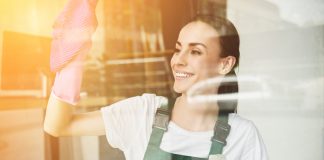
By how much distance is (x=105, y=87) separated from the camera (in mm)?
2020

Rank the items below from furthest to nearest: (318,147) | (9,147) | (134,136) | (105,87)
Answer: (9,147) → (105,87) → (134,136) → (318,147)

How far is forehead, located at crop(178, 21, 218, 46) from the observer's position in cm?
179

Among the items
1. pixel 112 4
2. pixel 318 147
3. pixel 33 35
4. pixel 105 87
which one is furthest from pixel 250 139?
pixel 33 35

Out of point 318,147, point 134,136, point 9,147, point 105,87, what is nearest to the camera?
point 318,147

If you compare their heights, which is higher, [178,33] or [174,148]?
[178,33]

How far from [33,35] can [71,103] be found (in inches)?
15.4

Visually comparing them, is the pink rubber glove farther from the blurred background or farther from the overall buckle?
the overall buckle

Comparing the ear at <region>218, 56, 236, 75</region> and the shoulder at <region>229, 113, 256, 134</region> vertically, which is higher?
the ear at <region>218, 56, 236, 75</region>

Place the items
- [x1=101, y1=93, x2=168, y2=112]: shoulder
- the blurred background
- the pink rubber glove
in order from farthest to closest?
the pink rubber glove → [x1=101, y1=93, x2=168, y2=112]: shoulder → the blurred background

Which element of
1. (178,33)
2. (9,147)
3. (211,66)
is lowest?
(9,147)

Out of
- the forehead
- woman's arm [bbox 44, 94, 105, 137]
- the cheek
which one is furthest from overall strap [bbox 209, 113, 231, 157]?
woman's arm [bbox 44, 94, 105, 137]

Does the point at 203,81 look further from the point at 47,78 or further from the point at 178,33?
the point at 47,78

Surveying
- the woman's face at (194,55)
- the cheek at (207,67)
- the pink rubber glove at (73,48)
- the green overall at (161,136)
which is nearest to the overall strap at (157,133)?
the green overall at (161,136)

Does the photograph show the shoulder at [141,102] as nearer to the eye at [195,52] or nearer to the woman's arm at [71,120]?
the woman's arm at [71,120]
